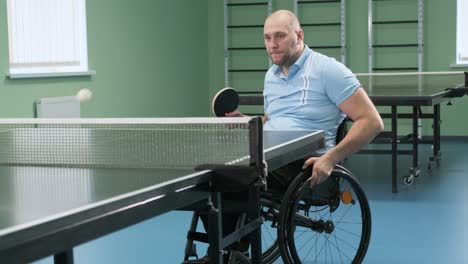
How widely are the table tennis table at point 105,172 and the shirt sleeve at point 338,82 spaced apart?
314mm

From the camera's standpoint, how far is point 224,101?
2.60 m

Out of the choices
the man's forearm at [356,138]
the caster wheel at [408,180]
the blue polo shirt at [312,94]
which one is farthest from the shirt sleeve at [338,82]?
the caster wheel at [408,180]

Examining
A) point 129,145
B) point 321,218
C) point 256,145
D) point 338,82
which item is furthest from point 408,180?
point 256,145

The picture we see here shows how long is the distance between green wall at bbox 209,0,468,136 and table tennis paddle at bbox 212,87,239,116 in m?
6.84

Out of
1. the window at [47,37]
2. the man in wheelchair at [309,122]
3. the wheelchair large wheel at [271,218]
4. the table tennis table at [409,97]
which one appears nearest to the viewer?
the man in wheelchair at [309,122]

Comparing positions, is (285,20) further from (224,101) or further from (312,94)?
(224,101)

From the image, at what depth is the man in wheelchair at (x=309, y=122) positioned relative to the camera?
2.71m

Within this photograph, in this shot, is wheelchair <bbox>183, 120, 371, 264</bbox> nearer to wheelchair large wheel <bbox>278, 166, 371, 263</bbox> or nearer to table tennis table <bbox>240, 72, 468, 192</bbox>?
wheelchair large wheel <bbox>278, 166, 371, 263</bbox>

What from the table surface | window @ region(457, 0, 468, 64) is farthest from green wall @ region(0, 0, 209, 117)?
the table surface

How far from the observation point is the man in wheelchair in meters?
2.71

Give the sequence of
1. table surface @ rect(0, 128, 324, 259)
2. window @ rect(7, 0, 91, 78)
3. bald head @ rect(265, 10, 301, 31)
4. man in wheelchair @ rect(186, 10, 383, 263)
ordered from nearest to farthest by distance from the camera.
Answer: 1. table surface @ rect(0, 128, 324, 259)
2. man in wheelchair @ rect(186, 10, 383, 263)
3. bald head @ rect(265, 10, 301, 31)
4. window @ rect(7, 0, 91, 78)

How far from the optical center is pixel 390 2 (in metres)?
9.17

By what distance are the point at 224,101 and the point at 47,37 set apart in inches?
171

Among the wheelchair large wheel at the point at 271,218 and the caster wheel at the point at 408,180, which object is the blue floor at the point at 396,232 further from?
the wheelchair large wheel at the point at 271,218
